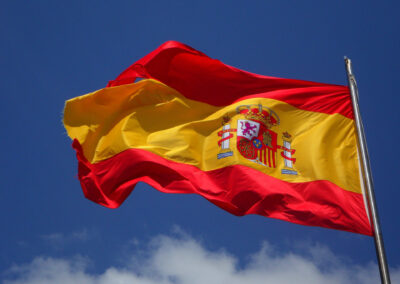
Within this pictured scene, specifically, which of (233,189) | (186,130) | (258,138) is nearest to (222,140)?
(258,138)

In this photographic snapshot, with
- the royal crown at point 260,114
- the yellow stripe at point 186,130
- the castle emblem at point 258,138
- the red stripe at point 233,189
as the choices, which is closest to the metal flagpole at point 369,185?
the red stripe at point 233,189

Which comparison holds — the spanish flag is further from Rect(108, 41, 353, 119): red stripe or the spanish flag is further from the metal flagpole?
the metal flagpole

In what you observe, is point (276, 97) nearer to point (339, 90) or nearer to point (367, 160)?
point (339, 90)

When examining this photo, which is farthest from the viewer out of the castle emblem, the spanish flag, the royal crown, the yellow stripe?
the royal crown

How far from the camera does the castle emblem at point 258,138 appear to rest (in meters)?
12.8

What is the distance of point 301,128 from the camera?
13375 mm

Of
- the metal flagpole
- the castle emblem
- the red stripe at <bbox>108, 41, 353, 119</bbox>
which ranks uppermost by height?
the red stripe at <bbox>108, 41, 353, 119</bbox>

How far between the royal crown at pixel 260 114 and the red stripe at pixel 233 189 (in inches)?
63.5

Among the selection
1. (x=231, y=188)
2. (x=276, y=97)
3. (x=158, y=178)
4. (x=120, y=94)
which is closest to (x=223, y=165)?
(x=231, y=188)

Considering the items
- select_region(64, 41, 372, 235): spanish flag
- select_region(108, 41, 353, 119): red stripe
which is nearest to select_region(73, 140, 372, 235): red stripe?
select_region(64, 41, 372, 235): spanish flag

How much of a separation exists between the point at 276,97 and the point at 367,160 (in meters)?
3.71

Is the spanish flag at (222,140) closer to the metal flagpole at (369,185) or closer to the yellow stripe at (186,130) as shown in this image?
the yellow stripe at (186,130)

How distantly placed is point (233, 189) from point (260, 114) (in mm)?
2371

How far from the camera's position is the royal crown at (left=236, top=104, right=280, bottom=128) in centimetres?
1354
